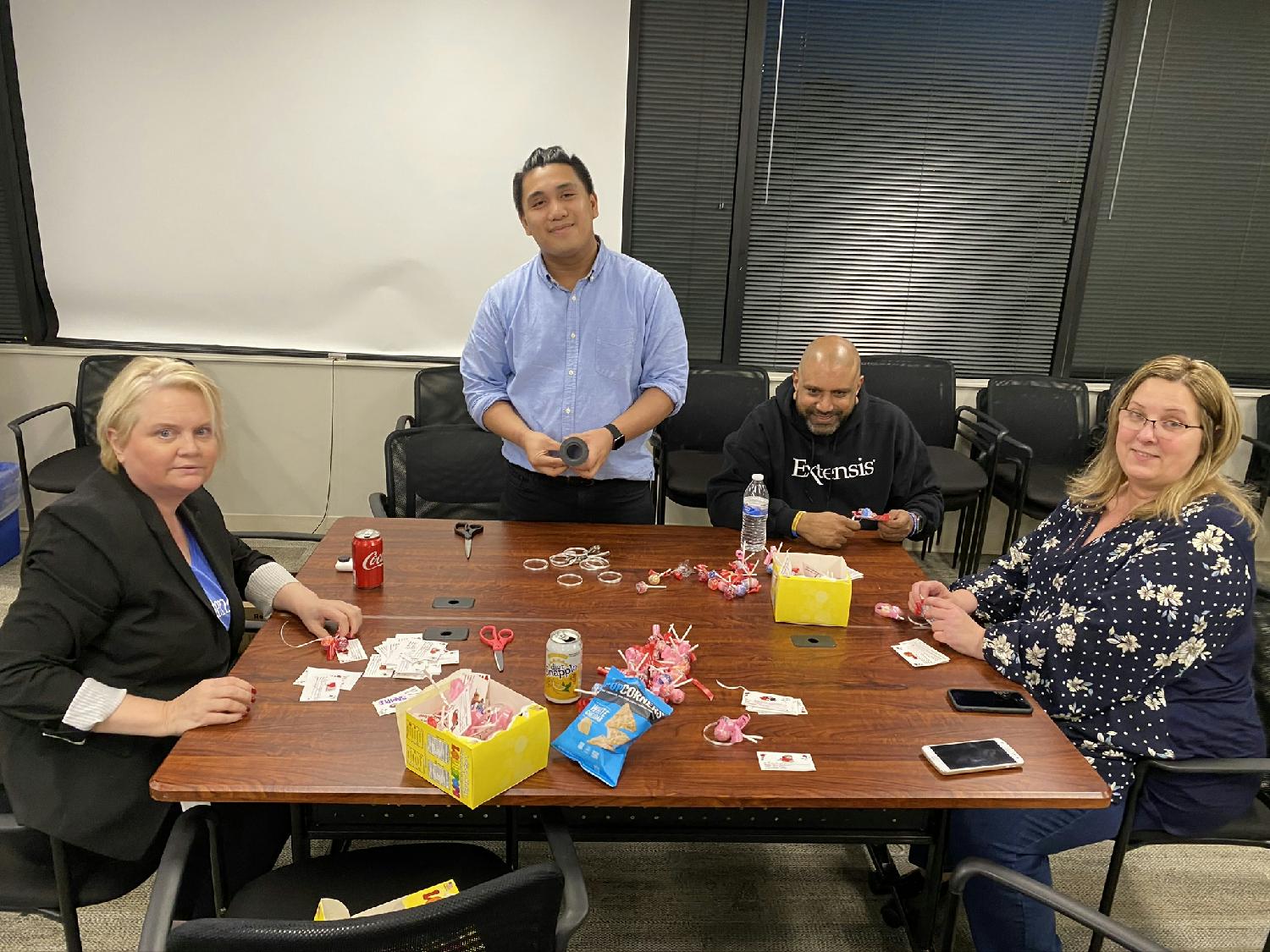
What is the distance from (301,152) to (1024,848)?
380cm

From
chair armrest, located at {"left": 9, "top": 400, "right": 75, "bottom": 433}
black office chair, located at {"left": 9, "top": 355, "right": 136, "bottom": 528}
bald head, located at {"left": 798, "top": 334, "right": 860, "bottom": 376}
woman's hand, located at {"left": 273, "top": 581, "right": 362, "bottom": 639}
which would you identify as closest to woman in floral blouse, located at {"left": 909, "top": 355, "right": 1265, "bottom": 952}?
bald head, located at {"left": 798, "top": 334, "right": 860, "bottom": 376}

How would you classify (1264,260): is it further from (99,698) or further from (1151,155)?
(99,698)

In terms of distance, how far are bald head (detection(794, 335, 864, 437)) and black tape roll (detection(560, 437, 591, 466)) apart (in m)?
0.70

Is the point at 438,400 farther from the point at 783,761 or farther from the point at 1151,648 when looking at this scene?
the point at 1151,648

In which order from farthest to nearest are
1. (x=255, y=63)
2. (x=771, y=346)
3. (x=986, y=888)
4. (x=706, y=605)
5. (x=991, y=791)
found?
(x=771, y=346) < (x=255, y=63) < (x=706, y=605) < (x=986, y=888) < (x=991, y=791)

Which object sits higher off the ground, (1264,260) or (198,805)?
(1264,260)

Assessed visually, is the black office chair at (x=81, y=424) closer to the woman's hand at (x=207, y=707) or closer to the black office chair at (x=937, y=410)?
the woman's hand at (x=207, y=707)

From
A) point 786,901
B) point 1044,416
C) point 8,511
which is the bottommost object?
point 786,901

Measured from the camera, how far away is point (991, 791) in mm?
1376

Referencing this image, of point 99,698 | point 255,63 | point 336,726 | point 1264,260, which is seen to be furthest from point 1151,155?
point 99,698

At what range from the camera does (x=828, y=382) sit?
97.2 inches

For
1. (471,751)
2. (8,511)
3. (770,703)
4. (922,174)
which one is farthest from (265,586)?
(922,174)

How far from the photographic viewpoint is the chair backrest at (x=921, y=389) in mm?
4035

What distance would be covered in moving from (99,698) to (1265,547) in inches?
203
